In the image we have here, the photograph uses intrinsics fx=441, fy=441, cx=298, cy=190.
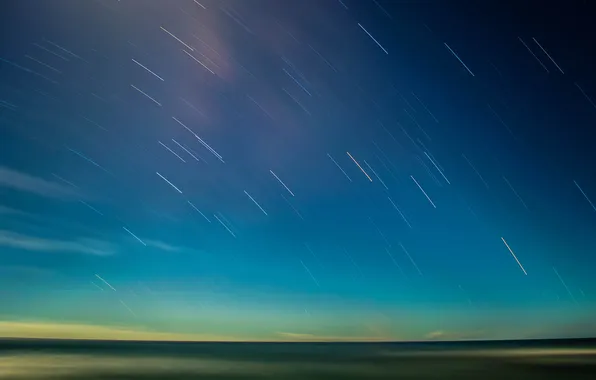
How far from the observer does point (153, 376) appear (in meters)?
30.8

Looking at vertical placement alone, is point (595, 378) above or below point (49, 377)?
below

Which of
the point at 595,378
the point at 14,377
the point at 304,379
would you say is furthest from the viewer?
the point at 304,379

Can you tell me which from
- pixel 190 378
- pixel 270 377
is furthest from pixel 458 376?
pixel 190 378

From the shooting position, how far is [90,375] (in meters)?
31.4

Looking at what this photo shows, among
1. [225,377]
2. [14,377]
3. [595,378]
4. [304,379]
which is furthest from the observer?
[225,377]

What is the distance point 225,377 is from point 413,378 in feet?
43.5

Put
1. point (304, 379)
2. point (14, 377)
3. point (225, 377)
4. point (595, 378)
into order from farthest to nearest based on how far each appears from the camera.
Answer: point (225, 377)
point (304, 379)
point (14, 377)
point (595, 378)

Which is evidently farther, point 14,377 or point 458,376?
point 458,376

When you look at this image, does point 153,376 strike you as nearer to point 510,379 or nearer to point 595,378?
point 510,379

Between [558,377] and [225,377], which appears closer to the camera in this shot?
[558,377]

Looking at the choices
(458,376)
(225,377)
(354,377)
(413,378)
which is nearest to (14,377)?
(225,377)

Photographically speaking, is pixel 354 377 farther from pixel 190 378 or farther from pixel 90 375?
pixel 90 375

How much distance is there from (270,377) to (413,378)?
33.2ft

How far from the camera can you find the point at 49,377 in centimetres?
2889
